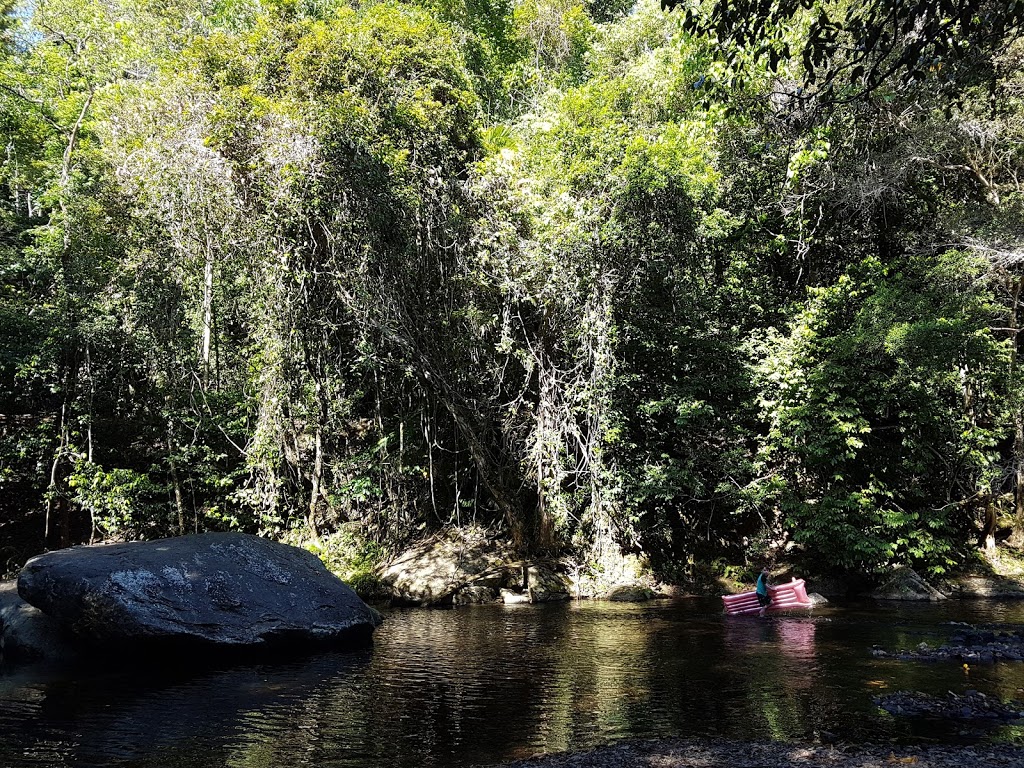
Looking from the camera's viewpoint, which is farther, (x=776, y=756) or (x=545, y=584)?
(x=545, y=584)

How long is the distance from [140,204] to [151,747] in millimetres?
13630

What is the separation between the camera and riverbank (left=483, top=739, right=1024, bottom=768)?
4602mm

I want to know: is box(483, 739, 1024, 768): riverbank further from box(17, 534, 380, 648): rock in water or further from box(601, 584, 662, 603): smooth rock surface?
box(601, 584, 662, 603): smooth rock surface

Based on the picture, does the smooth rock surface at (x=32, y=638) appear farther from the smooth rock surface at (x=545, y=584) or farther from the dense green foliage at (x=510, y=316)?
the smooth rock surface at (x=545, y=584)

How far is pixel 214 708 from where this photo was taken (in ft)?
22.7

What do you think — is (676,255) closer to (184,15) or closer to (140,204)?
(140,204)

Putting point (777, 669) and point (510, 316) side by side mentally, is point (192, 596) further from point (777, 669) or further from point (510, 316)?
point (510, 316)

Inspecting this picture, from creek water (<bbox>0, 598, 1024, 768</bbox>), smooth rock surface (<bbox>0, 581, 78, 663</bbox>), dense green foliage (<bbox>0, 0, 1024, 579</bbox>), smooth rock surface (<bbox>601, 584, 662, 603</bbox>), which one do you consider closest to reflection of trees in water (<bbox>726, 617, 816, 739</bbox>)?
creek water (<bbox>0, 598, 1024, 768</bbox>)

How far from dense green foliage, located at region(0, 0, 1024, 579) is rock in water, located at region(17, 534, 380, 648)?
554cm

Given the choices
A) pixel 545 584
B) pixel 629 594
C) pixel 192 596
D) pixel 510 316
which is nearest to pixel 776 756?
pixel 192 596

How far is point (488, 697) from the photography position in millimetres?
7094

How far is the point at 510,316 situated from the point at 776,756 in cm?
1133

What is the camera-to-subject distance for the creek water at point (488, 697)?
217 inches

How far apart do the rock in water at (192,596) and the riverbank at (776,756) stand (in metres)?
5.42
